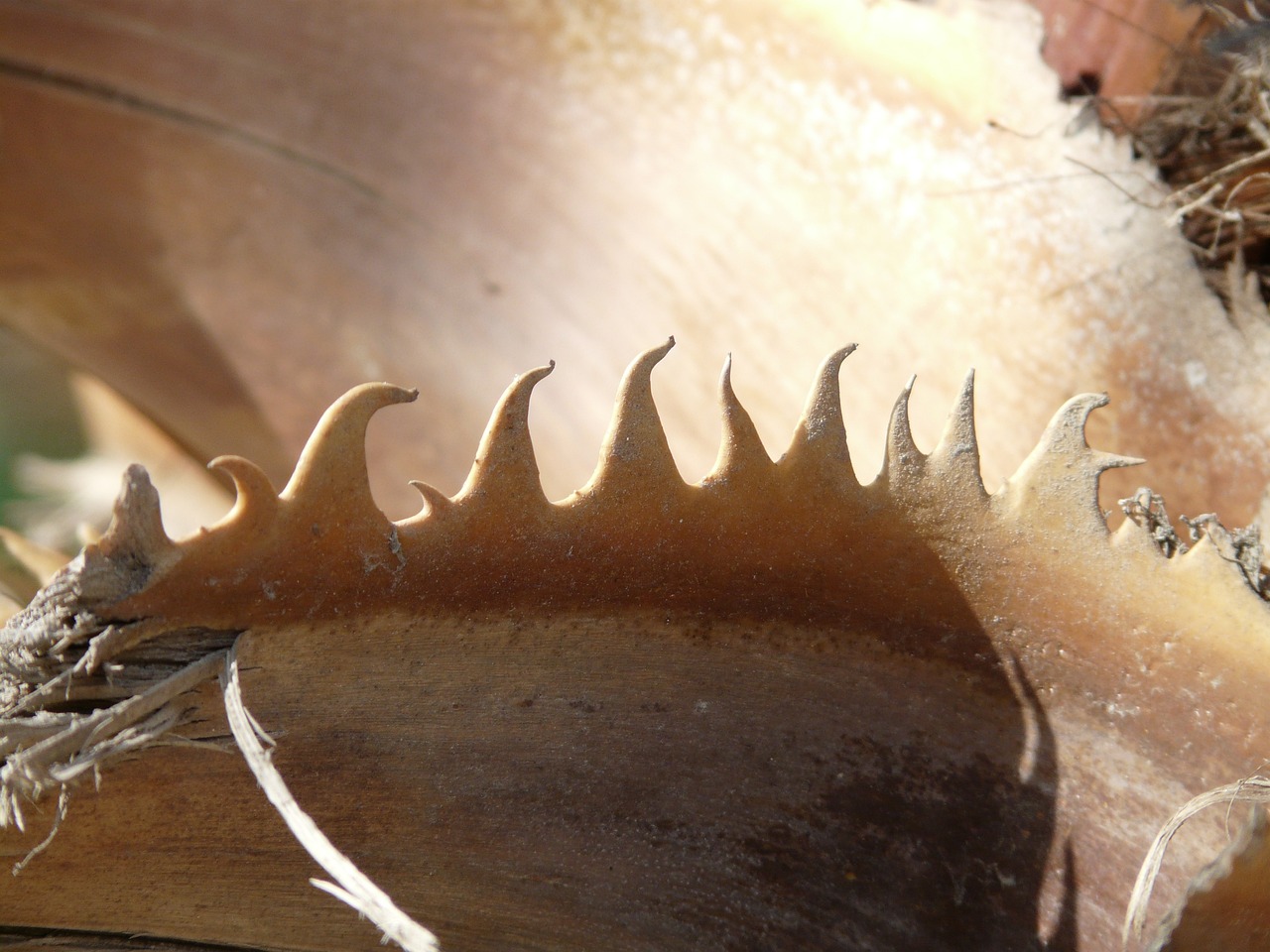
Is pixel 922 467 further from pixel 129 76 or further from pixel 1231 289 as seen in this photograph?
pixel 129 76

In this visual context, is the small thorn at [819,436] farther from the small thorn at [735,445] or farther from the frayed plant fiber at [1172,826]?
the frayed plant fiber at [1172,826]

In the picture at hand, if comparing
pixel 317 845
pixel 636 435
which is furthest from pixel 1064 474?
pixel 317 845

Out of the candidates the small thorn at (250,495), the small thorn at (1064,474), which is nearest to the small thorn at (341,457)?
the small thorn at (250,495)

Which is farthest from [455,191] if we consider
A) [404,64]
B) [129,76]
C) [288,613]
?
[288,613]

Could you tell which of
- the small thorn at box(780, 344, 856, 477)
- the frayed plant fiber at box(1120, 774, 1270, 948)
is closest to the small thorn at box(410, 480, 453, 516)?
the small thorn at box(780, 344, 856, 477)

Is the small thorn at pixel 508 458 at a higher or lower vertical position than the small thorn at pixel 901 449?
lower

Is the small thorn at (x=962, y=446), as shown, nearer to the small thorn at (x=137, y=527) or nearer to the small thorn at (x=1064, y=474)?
the small thorn at (x=1064, y=474)

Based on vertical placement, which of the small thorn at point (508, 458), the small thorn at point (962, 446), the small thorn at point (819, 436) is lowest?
the small thorn at point (508, 458)
